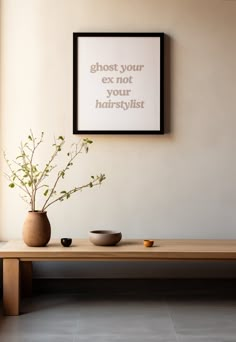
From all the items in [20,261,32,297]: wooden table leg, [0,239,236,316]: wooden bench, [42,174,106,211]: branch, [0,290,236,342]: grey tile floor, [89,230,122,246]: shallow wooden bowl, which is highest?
[42,174,106,211]: branch

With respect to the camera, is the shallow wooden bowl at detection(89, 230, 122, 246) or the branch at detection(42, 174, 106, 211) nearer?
the shallow wooden bowl at detection(89, 230, 122, 246)

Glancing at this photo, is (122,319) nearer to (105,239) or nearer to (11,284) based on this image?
(105,239)

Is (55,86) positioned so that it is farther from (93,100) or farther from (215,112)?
(215,112)

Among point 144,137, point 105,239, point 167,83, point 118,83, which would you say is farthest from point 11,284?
point 167,83

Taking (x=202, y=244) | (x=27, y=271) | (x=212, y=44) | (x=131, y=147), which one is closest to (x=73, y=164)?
(x=131, y=147)

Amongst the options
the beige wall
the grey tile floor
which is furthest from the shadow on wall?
the grey tile floor

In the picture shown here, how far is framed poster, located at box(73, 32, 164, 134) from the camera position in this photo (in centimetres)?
397

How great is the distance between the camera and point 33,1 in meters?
4.01

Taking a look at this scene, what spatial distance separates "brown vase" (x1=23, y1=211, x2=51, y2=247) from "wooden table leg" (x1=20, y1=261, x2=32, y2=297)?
387mm

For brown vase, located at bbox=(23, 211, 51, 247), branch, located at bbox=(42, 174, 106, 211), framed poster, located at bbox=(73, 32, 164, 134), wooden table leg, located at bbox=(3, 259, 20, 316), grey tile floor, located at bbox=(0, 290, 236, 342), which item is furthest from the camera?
framed poster, located at bbox=(73, 32, 164, 134)

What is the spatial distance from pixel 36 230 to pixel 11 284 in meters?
0.38

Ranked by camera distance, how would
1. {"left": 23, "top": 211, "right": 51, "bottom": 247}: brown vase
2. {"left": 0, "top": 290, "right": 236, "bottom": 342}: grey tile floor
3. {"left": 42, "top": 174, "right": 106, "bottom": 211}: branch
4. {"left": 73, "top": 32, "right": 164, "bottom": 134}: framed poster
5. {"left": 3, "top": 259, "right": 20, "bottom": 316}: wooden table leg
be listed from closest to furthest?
{"left": 0, "top": 290, "right": 236, "bottom": 342}: grey tile floor, {"left": 3, "top": 259, "right": 20, "bottom": 316}: wooden table leg, {"left": 23, "top": 211, "right": 51, "bottom": 247}: brown vase, {"left": 42, "top": 174, "right": 106, "bottom": 211}: branch, {"left": 73, "top": 32, "right": 164, "bottom": 134}: framed poster

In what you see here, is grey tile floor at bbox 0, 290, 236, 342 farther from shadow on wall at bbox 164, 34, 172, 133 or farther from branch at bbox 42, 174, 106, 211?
shadow on wall at bbox 164, 34, 172, 133

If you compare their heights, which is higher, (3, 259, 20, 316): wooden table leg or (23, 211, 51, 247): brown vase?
(23, 211, 51, 247): brown vase
